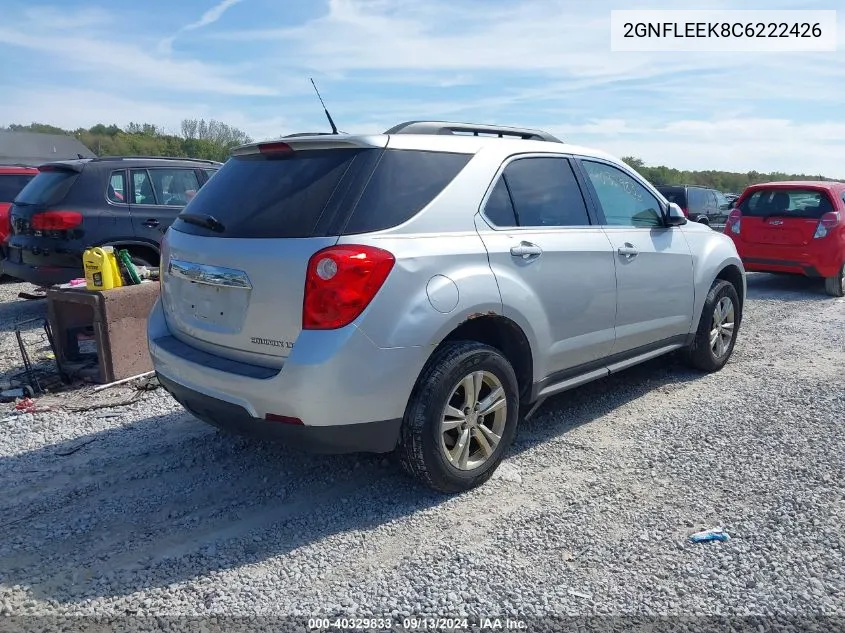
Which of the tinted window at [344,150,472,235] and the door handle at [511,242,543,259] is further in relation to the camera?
the door handle at [511,242,543,259]

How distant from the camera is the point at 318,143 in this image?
346 cm

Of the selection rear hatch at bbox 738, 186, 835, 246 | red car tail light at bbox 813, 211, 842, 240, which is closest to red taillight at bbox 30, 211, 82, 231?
rear hatch at bbox 738, 186, 835, 246

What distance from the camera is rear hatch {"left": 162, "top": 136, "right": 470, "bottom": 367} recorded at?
3186 millimetres

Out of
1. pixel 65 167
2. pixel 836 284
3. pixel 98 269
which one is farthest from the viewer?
pixel 836 284

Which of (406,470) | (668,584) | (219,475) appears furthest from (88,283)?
(668,584)

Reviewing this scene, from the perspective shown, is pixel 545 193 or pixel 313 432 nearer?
pixel 313 432

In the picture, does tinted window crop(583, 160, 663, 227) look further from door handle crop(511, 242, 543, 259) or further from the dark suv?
the dark suv

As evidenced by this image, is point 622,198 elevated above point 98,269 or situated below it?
above

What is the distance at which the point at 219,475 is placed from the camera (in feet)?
12.9

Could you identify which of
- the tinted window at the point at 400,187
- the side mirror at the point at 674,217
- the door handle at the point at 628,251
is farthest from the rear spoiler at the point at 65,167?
the side mirror at the point at 674,217

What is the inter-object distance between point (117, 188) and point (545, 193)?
211 inches

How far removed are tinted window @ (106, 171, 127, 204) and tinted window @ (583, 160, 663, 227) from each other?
5292 mm

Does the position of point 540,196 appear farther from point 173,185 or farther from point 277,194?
point 173,185

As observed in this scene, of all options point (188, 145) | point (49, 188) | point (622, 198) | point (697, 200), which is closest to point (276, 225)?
point (622, 198)
